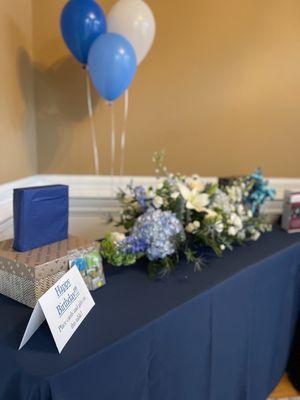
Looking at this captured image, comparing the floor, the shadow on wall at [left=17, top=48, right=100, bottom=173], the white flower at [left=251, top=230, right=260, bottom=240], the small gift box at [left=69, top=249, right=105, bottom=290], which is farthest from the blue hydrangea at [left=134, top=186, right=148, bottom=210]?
the floor

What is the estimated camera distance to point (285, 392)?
1628mm

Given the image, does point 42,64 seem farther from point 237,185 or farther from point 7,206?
point 237,185

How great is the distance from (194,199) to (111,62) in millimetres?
791

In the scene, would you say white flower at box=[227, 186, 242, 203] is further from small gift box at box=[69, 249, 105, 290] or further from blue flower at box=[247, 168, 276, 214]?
small gift box at box=[69, 249, 105, 290]

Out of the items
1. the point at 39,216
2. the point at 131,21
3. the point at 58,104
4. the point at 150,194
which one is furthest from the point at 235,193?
the point at 58,104

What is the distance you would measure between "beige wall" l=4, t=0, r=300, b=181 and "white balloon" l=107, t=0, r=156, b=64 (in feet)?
1.27

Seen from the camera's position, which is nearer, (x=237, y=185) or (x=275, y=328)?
(x=275, y=328)

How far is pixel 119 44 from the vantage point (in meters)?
1.48

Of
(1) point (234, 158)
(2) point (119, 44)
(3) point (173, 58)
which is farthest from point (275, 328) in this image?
(3) point (173, 58)

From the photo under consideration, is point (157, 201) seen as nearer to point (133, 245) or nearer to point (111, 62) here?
point (133, 245)

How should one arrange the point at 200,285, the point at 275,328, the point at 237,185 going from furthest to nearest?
1. the point at 237,185
2. the point at 275,328
3. the point at 200,285

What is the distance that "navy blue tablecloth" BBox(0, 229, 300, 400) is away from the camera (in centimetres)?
66

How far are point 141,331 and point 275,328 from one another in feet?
2.96

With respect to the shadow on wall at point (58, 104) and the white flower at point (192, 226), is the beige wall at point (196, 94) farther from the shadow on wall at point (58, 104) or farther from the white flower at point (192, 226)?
the white flower at point (192, 226)
